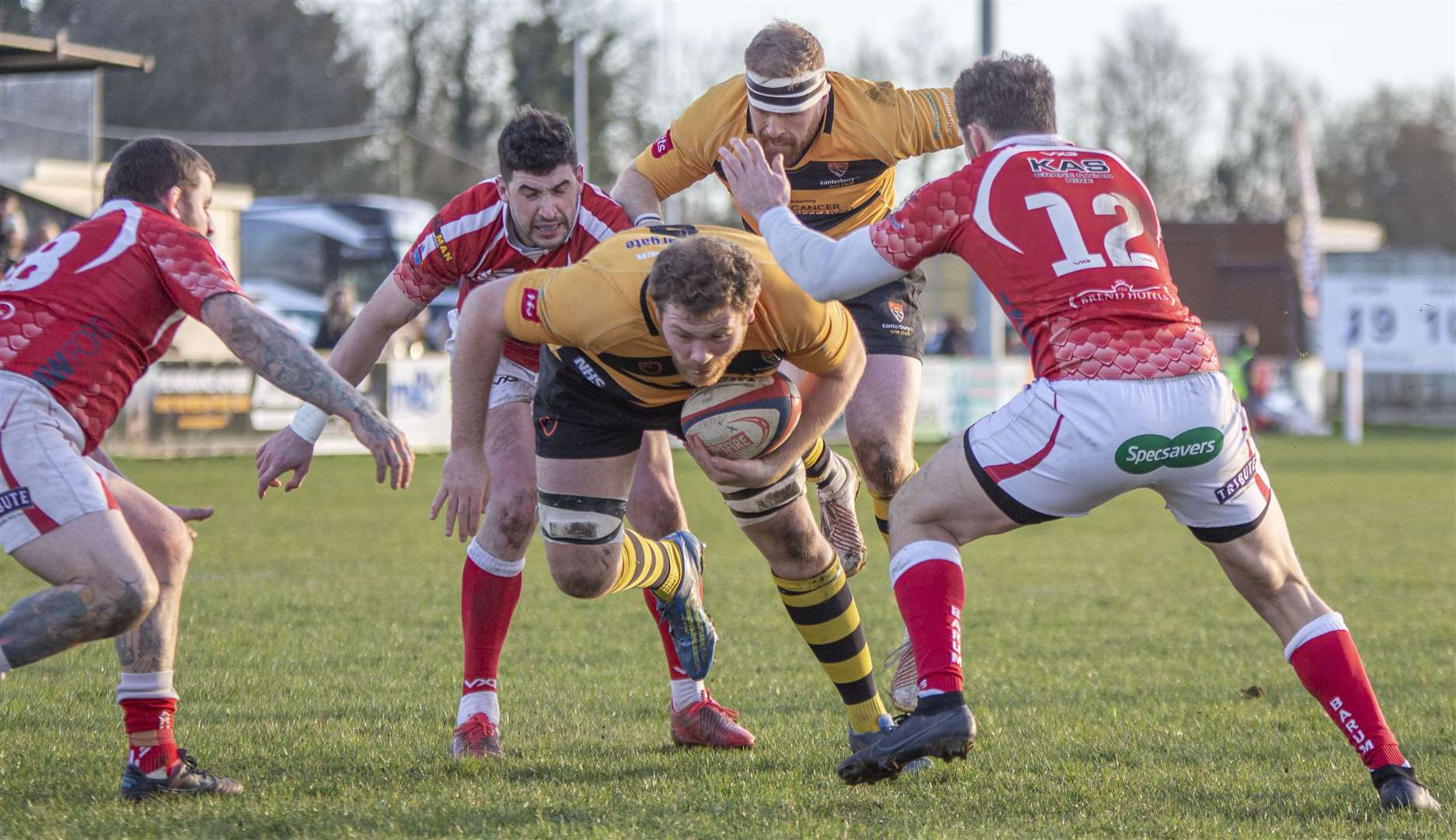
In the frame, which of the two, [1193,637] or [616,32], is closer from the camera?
[1193,637]

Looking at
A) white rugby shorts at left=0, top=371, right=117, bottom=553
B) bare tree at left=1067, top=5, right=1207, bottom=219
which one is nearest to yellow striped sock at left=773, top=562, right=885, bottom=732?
white rugby shorts at left=0, top=371, right=117, bottom=553

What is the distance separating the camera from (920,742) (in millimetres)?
4012

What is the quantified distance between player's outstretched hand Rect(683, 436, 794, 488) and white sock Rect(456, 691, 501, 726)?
3.99 feet

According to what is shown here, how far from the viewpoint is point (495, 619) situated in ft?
18.0

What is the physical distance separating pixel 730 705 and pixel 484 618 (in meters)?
1.16

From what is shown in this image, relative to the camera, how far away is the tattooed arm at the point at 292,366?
4258mm

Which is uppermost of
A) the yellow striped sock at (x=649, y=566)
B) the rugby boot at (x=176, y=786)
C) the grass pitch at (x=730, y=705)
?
the yellow striped sock at (x=649, y=566)

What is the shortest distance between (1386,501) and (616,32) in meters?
28.6

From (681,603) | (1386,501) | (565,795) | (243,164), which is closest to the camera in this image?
(565,795)

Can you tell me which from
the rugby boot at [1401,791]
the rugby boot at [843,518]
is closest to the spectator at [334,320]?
the rugby boot at [843,518]

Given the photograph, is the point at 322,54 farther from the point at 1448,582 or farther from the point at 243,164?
the point at 1448,582

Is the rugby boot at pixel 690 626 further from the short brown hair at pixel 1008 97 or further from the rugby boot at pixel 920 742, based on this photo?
the short brown hair at pixel 1008 97

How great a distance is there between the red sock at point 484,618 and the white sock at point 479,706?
42mm

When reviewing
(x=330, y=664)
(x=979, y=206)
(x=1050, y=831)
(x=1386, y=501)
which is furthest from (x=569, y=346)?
(x=1386, y=501)
